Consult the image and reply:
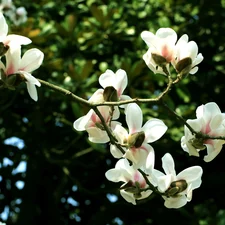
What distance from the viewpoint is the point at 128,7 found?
2.24 m

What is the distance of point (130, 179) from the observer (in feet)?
3.31

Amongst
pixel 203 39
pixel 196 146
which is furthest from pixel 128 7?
pixel 196 146

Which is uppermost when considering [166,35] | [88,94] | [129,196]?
[166,35]

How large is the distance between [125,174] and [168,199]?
8cm

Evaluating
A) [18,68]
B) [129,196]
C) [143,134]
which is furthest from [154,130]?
[18,68]

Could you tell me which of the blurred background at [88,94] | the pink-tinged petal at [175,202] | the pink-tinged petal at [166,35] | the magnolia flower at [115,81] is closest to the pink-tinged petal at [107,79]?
the magnolia flower at [115,81]

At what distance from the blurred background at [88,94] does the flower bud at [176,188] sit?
2.92 ft

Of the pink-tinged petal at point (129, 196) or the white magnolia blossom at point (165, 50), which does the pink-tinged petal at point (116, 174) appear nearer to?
the pink-tinged petal at point (129, 196)

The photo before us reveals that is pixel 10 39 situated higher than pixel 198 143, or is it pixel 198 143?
pixel 10 39

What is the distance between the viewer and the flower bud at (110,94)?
996 mm

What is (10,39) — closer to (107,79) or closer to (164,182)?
(107,79)

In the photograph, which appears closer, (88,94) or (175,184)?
(175,184)

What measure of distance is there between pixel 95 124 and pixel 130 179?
0.11 m

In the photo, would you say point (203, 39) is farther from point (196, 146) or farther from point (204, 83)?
point (196, 146)
